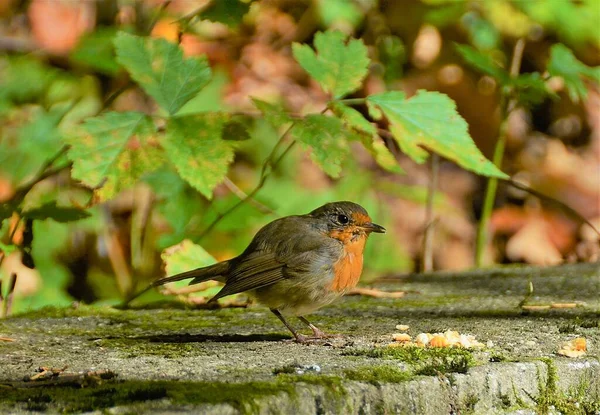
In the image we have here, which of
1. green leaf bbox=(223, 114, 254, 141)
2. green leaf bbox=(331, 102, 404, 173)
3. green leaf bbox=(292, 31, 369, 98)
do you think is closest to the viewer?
green leaf bbox=(223, 114, 254, 141)

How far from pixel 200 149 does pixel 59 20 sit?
537cm

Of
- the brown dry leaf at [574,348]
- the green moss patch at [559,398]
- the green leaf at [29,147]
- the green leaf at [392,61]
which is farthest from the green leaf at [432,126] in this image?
the green leaf at [29,147]

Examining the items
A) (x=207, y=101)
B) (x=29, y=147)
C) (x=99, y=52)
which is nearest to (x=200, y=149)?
(x=99, y=52)

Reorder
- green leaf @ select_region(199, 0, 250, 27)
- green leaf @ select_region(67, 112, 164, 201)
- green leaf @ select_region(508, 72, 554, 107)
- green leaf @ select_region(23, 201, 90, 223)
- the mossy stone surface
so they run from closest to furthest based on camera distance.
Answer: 1. the mossy stone surface
2. green leaf @ select_region(67, 112, 164, 201)
3. green leaf @ select_region(199, 0, 250, 27)
4. green leaf @ select_region(23, 201, 90, 223)
5. green leaf @ select_region(508, 72, 554, 107)

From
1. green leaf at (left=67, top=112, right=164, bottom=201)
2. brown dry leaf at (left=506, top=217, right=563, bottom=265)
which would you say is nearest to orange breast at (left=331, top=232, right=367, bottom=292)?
green leaf at (left=67, top=112, right=164, bottom=201)

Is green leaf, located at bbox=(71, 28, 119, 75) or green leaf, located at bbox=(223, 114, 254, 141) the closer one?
green leaf, located at bbox=(223, 114, 254, 141)

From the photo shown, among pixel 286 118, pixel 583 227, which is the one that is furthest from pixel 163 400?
pixel 583 227

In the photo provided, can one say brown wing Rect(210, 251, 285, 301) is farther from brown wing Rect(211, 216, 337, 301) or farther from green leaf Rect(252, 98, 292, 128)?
green leaf Rect(252, 98, 292, 128)

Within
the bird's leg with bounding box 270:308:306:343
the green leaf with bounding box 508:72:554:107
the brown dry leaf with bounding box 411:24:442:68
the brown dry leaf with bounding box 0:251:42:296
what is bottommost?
the brown dry leaf with bounding box 0:251:42:296

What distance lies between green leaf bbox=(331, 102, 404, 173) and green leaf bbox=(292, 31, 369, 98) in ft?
0.31

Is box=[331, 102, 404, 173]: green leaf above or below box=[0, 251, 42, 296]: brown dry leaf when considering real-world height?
above

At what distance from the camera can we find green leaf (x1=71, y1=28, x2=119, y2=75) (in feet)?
16.0

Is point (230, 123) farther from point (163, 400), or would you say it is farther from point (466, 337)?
point (163, 400)

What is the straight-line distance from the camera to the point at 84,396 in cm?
199
